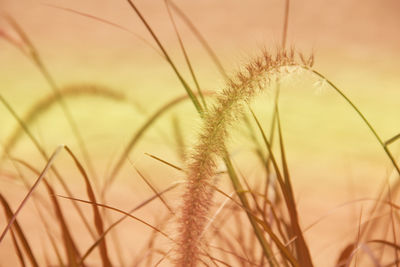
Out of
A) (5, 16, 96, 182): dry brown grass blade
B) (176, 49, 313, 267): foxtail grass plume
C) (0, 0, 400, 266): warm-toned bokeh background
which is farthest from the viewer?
(0, 0, 400, 266): warm-toned bokeh background

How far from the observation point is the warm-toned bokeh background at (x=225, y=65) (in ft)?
3.29

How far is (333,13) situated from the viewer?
138 centimetres

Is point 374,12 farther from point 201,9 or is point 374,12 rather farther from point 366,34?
point 201,9

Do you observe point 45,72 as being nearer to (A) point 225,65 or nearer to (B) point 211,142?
(B) point 211,142

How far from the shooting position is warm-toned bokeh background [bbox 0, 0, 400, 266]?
3.29 ft

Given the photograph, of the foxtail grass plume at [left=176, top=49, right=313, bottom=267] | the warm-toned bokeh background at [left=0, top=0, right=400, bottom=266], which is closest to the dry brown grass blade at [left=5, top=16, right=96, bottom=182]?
the foxtail grass plume at [left=176, top=49, right=313, bottom=267]

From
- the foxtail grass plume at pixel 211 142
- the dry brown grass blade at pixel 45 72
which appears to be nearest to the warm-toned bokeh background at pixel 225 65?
the dry brown grass blade at pixel 45 72

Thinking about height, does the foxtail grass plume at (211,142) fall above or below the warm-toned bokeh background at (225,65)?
below

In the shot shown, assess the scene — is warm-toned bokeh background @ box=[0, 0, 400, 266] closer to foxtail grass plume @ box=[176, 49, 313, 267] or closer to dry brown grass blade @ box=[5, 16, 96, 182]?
dry brown grass blade @ box=[5, 16, 96, 182]

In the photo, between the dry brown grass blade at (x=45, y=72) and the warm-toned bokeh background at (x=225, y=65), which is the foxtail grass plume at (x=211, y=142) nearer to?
→ the dry brown grass blade at (x=45, y=72)

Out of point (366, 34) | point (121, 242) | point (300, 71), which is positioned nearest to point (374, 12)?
point (366, 34)

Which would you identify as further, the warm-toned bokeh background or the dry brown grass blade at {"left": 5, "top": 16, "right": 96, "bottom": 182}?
the warm-toned bokeh background

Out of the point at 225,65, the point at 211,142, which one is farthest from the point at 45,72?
the point at 225,65

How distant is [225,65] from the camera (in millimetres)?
962
